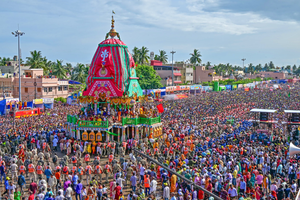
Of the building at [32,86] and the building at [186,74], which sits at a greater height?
the building at [186,74]

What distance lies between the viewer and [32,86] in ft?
167

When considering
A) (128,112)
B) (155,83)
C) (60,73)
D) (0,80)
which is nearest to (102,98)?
(128,112)

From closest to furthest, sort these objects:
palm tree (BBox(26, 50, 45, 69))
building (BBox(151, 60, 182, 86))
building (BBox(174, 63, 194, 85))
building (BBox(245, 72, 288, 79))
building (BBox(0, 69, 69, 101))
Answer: building (BBox(0, 69, 69, 101)), palm tree (BBox(26, 50, 45, 69)), building (BBox(151, 60, 182, 86)), building (BBox(174, 63, 194, 85)), building (BBox(245, 72, 288, 79))

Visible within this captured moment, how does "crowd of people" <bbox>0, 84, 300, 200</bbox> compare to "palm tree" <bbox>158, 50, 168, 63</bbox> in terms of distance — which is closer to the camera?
"crowd of people" <bbox>0, 84, 300, 200</bbox>

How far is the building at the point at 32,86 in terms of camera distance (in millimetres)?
50594

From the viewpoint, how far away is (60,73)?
6738cm

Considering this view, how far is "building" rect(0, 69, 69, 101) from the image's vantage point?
166 feet

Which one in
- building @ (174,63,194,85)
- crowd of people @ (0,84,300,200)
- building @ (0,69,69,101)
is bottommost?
crowd of people @ (0,84,300,200)

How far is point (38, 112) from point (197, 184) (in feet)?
92.5

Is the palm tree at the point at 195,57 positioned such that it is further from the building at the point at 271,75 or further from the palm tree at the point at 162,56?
the building at the point at 271,75

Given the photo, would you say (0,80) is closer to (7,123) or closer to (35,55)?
(35,55)

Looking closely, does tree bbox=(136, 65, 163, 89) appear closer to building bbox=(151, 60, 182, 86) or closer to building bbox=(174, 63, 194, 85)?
building bbox=(151, 60, 182, 86)

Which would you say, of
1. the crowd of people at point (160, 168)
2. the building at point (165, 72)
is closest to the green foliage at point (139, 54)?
the building at point (165, 72)

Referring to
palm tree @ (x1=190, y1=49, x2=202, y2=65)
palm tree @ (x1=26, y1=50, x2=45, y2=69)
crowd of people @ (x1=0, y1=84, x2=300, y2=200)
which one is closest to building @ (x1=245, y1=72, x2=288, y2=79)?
palm tree @ (x1=190, y1=49, x2=202, y2=65)
